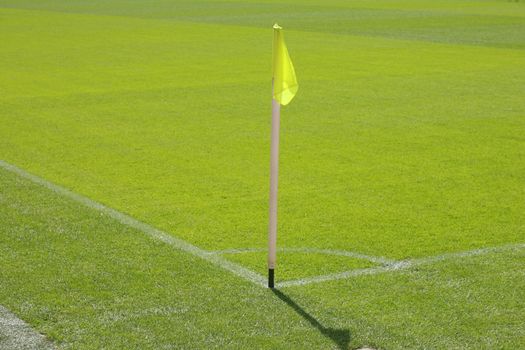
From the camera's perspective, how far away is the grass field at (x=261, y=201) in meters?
6.16

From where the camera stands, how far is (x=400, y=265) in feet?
23.6

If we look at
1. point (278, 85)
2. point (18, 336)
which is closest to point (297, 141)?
point (278, 85)

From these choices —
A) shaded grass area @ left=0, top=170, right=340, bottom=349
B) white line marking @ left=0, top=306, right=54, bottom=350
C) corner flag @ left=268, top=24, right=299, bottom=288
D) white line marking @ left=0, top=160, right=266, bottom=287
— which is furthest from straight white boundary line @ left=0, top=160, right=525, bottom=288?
white line marking @ left=0, top=306, right=54, bottom=350

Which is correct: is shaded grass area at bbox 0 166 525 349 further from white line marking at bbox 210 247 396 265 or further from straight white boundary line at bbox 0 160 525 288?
white line marking at bbox 210 247 396 265

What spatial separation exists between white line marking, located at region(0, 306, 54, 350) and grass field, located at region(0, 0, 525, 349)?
0.09 metres

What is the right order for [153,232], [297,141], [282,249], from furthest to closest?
[297,141], [153,232], [282,249]

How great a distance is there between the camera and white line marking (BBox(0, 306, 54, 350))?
5.71m

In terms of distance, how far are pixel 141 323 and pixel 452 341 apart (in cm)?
174

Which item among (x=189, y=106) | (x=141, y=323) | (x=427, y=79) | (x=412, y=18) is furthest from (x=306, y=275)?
(x=412, y=18)

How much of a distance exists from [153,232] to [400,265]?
1930 millimetres

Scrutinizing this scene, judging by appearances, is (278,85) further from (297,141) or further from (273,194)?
(297,141)

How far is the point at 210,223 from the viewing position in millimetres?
8297

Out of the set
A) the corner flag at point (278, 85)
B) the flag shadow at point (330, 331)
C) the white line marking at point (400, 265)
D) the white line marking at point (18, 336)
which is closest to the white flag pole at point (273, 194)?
the corner flag at point (278, 85)

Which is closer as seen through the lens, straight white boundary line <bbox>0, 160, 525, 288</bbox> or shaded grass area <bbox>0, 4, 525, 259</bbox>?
straight white boundary line <bbox>0, 160, 525, 288</bbox>
